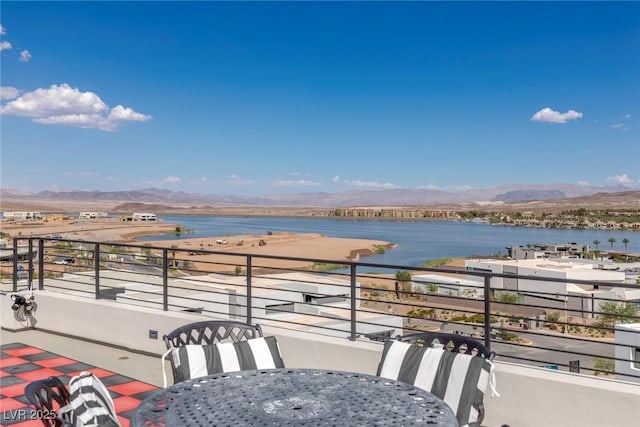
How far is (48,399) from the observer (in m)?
1.71

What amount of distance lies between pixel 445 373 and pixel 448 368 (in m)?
0.03

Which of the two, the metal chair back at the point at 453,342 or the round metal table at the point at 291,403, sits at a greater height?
→ the metal chair back at the point at 453,342

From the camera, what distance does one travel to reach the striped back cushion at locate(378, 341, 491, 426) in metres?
2.39

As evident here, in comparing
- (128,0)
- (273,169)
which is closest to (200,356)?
(128,0)

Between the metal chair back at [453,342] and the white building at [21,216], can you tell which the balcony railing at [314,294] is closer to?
the metal chair back at [453,342]

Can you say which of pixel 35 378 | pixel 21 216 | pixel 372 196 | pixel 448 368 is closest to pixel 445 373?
pixel 448 368

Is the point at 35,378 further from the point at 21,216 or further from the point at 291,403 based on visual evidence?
the point at 21,216

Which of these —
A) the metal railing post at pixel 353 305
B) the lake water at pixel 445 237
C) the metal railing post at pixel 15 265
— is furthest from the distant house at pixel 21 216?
the metal railing post at pixel 353 305

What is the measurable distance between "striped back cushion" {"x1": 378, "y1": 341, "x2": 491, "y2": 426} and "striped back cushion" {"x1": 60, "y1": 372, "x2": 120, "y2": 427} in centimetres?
148

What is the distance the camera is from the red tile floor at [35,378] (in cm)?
362

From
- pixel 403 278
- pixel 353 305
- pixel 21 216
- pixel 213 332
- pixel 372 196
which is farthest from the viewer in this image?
pixel 372 196

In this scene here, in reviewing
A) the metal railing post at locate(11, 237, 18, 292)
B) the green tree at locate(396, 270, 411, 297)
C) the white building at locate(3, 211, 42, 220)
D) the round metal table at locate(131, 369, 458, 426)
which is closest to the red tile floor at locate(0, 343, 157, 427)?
the metal railing post at locate(11, 237, 18, 292)

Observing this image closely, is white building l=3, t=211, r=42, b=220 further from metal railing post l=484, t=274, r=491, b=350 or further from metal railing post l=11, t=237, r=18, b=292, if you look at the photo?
metal railing post l=484, t=274, r=491, b=350

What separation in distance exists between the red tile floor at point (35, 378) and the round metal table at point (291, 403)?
5.55ft
